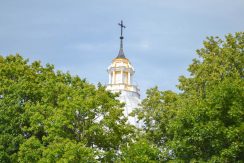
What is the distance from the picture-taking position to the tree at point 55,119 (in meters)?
21.5

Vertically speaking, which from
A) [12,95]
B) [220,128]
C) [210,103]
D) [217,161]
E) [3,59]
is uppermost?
[3,59]

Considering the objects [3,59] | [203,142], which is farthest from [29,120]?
[203,142]

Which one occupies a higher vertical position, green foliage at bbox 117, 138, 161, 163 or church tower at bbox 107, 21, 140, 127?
church tower at bbox 107, 21, 140, 127

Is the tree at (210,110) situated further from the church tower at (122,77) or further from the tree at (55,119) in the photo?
the church tower at (122,77)

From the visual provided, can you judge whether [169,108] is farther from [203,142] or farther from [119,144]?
[203,142]

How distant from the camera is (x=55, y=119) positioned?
71.2 feet

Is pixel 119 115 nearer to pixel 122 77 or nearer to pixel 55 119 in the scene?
pixel 55 119

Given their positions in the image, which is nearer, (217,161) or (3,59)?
(217,161)

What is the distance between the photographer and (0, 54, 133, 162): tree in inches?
845

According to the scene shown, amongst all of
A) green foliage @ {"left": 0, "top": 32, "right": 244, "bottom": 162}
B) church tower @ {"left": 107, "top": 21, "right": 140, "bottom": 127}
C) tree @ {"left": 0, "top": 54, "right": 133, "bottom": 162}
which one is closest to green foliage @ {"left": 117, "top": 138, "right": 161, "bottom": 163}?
green foliage @ {"left": 0, "top": 32, "right": 244, "bottom": 162}

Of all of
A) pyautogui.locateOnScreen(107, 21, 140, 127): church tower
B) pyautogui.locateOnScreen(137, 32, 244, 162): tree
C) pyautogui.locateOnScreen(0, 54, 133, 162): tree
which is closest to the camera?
pyautogui.locateOnScreen(137, 32, 244, 162): tree

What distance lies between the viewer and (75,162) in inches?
814

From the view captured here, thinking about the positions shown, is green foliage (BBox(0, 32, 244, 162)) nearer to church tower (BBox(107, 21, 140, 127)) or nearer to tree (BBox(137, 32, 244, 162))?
tree (BBox(137, 32, 244, 162))

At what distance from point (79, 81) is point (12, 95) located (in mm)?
3549
